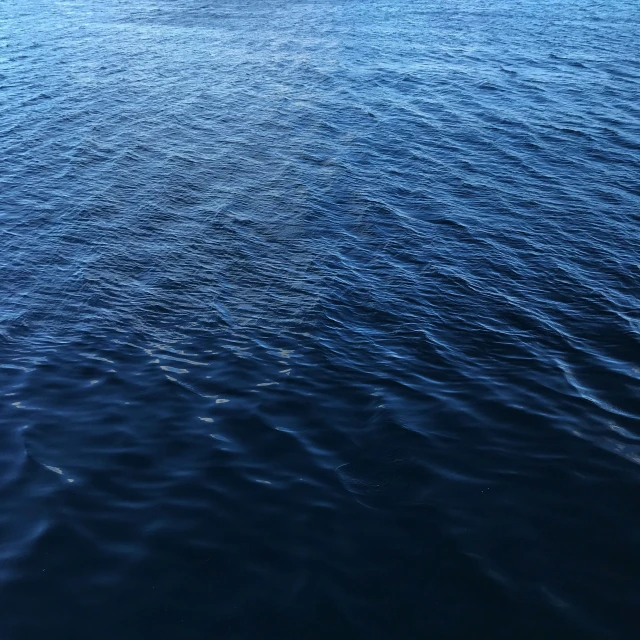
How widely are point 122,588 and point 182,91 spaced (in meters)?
47.7

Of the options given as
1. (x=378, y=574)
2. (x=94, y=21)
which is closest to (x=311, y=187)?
(x=378, y=574)

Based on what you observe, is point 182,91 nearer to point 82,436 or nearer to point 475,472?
point 82,436

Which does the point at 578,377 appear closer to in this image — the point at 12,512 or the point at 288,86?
the point at 12,512

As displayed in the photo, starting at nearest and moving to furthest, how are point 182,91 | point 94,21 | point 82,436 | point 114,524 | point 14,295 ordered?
1. point 114,524
2. point 82,436
3. point 14,295
4. point 182,91
5. point 94,21

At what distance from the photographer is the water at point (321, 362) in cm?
1722

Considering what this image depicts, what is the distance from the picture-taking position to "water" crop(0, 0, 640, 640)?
17.2m

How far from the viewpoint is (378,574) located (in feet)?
57.3

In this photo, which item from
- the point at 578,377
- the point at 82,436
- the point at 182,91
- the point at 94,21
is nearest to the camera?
the point at 82,436

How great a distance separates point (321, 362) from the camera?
85.4ft

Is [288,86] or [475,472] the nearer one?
[475,472]

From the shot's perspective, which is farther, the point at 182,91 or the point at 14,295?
the point at 182,91

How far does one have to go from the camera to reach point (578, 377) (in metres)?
25.0

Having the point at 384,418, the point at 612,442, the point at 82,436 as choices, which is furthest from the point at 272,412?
the point at 612,442

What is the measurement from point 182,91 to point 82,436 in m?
41.4
